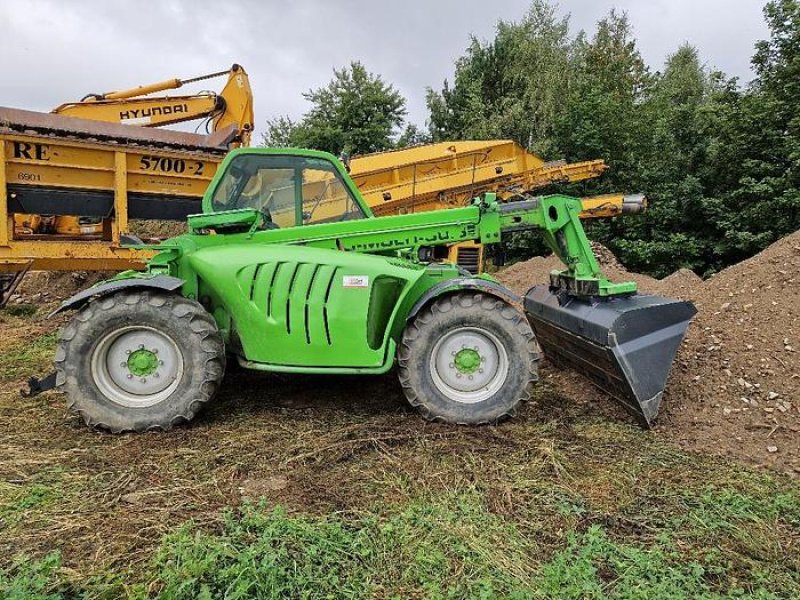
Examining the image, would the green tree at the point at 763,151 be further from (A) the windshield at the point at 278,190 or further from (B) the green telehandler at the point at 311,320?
(A) the windshield at the point at 278,190

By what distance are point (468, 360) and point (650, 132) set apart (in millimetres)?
13980

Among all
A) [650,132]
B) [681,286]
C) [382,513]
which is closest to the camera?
[382,513]

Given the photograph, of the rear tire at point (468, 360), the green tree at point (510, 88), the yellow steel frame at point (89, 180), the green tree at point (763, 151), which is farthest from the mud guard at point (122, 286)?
the green tree at point (510, 88)

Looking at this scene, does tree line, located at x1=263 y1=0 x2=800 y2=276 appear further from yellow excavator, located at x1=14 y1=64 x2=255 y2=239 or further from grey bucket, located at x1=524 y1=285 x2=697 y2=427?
grey bucket, located at x1=524 y1=285 x2=697 y2=427

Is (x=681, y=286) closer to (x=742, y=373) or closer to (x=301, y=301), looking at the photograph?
(x=742, y=373)

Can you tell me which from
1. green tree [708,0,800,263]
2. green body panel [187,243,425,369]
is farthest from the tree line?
green body panel [187,243,425,369]

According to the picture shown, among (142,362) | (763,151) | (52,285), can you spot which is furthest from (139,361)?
(763,151)

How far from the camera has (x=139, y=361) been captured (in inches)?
164

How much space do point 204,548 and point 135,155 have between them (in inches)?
268

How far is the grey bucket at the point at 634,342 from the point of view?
425 centimetres

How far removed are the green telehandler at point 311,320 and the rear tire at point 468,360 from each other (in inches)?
0.4

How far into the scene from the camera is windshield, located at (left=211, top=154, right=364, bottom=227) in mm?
4824

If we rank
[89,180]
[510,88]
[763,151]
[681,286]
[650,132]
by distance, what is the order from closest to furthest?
[89,180] → [681,286] → [763,151] → [650,132] → [510,88]

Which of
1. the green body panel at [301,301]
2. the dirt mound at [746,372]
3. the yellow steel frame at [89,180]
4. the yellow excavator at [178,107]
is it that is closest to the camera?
the dirt mound at [746,372]
